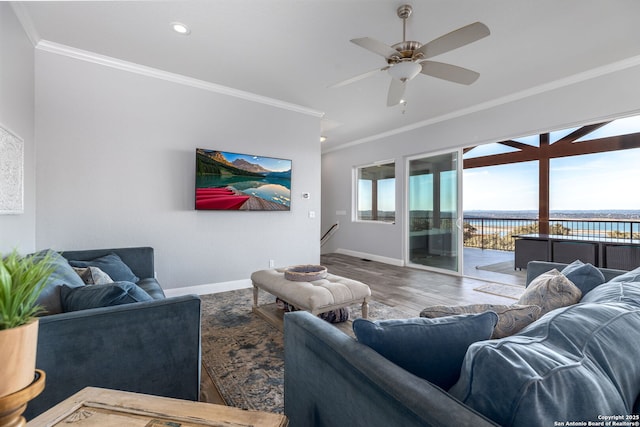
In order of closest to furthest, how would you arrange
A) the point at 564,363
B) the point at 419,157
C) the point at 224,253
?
the point at 564,363
the point at 224,253
the point at 419,157

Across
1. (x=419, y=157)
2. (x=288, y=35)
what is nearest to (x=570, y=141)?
(x=419, y=157)

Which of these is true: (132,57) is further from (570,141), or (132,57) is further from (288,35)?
(570,141)

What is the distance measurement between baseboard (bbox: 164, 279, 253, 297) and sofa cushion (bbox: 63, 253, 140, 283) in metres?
0.95

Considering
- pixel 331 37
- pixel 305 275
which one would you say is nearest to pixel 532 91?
pixel 331 37

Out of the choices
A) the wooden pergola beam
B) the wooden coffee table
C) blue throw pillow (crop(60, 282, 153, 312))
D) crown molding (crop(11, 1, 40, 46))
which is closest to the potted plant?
the wooden coffee table

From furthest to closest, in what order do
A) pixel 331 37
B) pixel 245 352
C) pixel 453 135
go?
1. pixel 453 135
2. pixel 331 37
3. pixel 245 352

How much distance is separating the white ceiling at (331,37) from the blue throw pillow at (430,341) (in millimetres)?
2456

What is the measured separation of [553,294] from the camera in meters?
1.28

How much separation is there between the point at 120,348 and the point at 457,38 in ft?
9.03

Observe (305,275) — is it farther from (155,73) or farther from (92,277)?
(155,73)

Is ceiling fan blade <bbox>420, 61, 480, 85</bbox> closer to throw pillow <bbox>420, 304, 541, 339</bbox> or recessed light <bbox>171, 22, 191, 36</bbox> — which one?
throw pillow <bbox>420, 304, 541, 339</bbox>

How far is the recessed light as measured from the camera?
2.49 metres

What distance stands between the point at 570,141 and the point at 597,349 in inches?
241

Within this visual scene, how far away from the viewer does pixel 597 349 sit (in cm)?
68
